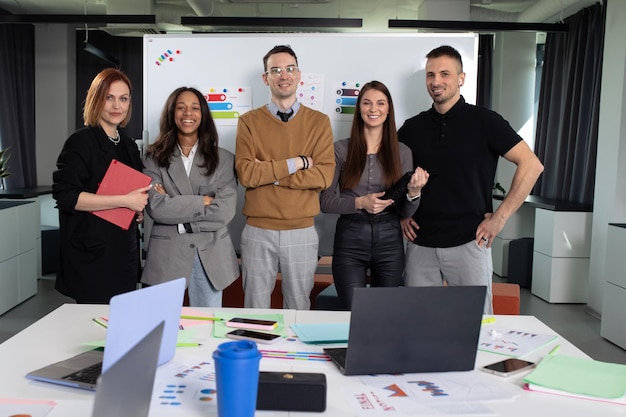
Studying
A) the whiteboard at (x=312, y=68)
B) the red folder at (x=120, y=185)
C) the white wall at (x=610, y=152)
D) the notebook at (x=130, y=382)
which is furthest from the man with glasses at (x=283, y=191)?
the white wall at (x=610, y=152)

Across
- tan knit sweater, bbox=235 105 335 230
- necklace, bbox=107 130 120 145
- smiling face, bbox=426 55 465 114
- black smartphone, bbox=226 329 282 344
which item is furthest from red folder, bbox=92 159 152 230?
smiling face, bbox=426 55 465 114

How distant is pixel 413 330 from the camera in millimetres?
1445

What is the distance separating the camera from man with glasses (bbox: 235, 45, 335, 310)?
2.81 metres

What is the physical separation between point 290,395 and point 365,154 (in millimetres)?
1735

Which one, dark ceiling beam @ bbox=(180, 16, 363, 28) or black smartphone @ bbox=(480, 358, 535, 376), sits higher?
dark ceiling beam @ bbox=(180, 16, 363, 28)

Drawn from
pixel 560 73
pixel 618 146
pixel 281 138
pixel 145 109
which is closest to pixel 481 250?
pixel 281 138

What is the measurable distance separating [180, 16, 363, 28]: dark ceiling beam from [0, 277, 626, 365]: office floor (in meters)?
2.84

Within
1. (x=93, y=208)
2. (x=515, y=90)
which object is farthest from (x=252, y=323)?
(x=515, y=90)

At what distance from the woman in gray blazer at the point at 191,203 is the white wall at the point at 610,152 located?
3477 mm

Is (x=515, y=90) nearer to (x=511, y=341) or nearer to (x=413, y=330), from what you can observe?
(x=511, y=341)

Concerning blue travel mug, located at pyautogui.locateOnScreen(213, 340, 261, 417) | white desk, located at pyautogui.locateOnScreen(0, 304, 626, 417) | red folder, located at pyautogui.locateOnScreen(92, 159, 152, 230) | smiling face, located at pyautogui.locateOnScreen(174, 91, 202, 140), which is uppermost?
smiling face, located at pyautogui.locateOnScreen(174, 91, 202, 140)

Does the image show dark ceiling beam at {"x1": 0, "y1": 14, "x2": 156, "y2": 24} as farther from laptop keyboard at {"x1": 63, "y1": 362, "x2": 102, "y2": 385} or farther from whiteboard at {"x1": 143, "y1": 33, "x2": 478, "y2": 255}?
laptop keyboard at {"x1": 63, "y1": 362, "x2": 102, "y2": 385}

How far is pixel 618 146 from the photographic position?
4852 millimetres

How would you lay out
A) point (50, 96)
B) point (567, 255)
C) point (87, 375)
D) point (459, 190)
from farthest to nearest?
point (50, 96) → point (567, 255) → point (459, 190) → point (87, 375)
